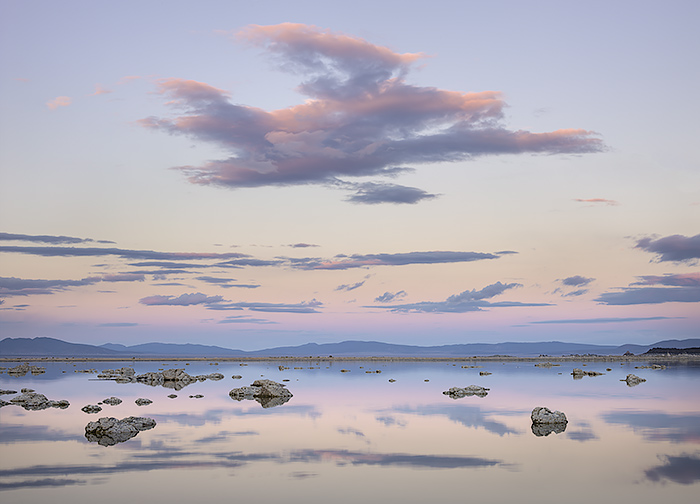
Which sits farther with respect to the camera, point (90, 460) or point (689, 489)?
point (90, 460)

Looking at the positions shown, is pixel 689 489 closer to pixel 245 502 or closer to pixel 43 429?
pixel 245 502

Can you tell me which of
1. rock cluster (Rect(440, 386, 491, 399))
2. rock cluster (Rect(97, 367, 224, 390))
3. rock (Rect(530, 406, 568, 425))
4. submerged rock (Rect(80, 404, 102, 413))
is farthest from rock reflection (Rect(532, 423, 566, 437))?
rock cluster (Rect(97, 367, 224, 390))

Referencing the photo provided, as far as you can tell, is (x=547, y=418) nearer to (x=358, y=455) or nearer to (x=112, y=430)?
(x=358, y=455)

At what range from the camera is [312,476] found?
23812 mm

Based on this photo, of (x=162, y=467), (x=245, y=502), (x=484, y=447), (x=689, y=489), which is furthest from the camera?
(x=484, y=447)

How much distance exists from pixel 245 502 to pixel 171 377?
67296 mm

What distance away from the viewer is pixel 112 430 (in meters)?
34.3

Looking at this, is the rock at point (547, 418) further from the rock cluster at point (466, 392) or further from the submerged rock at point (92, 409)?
the submerged rock at point (92, 409)

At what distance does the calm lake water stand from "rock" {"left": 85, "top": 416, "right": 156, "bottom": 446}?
0.75 meters

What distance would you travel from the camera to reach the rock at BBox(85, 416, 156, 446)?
32.7m

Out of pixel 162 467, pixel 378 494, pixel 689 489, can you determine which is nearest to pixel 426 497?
pixel 378 494

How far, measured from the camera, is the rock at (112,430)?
107 feet

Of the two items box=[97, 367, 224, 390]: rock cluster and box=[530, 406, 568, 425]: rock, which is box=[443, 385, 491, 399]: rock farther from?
box=[97, 367, 224, 390]: rock cluster

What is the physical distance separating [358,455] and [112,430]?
14738mm
